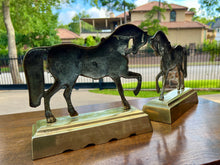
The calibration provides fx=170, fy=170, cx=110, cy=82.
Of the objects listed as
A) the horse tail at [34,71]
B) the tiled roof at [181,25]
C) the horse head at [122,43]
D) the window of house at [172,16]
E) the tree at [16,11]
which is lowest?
the horse tail at [34,71]

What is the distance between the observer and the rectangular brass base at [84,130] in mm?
921

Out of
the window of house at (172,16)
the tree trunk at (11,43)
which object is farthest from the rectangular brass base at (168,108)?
the window of house at (172,16)

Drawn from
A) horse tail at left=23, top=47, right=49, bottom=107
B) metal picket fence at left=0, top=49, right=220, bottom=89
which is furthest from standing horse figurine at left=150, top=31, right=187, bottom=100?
metal picket fence at left=0, top=49, right=220, bottom=89

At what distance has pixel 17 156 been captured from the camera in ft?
3.02

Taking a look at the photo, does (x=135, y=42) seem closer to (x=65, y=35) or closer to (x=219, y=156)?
(x=219, y=156)

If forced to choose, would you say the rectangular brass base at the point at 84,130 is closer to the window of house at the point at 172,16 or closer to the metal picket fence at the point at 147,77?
the metal picket fence at the point at 147,77

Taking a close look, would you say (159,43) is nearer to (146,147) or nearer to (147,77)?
(146,147)

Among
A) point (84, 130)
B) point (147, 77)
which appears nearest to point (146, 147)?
point (84, 130)

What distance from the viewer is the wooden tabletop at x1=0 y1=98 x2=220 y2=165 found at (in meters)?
0.88

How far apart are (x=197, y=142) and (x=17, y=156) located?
1.04 metres

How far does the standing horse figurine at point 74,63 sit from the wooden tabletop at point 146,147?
24 cm

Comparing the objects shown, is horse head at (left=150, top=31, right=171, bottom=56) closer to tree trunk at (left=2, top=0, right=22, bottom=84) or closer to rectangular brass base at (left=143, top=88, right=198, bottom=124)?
rectangular brass base at (left=143, top=88, right=198, bottom=124)

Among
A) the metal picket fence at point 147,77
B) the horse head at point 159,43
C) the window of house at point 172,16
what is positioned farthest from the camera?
the window of house at point 172,16

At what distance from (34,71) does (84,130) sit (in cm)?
44
